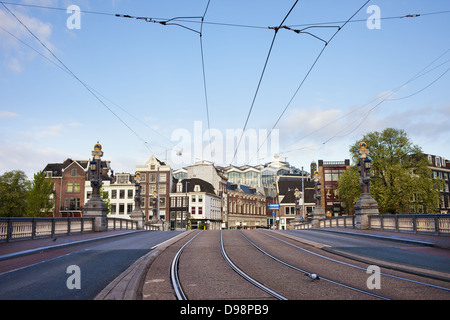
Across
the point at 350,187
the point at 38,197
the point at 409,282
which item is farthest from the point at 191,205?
the point at 409,282

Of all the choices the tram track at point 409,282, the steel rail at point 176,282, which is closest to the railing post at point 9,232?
the steel rail at point 176,282

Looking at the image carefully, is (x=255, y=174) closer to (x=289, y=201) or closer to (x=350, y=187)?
(x=289, y=201)

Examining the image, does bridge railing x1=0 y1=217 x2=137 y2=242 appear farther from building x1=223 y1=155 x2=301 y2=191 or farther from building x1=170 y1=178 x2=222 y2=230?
building x1=223 y1=155 x2=301 y2=191

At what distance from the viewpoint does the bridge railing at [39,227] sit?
14875 mm

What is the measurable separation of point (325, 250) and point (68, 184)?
237 feet

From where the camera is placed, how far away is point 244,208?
4058 inches

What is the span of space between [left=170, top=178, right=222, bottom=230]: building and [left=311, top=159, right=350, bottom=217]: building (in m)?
24.1

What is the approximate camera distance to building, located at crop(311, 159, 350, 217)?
79250 millimetres

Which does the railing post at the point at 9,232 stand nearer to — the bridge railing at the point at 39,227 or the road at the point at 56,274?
the bridge railing at the point at 39,227

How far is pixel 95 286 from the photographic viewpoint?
7281 mm

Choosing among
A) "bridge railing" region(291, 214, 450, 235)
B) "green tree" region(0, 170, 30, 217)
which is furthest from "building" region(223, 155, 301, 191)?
"bridge railing" region(291, 214, 450, 235)
